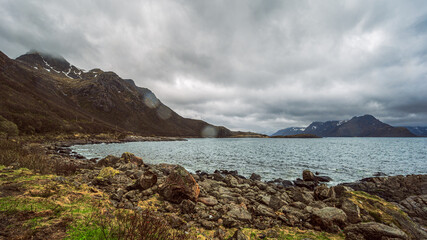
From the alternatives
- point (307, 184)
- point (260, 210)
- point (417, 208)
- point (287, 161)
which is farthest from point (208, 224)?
point (287, 161)

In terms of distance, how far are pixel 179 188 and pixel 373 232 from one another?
9.56m

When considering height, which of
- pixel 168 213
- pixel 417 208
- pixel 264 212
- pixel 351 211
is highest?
pixel 351 211

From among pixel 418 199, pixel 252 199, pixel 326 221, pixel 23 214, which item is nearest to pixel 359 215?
pixel 326 221

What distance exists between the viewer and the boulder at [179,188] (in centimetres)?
1029

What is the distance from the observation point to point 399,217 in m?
9.34

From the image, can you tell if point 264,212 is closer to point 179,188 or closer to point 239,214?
point 239,214

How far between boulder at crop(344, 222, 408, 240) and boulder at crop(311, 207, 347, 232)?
57 centimetres

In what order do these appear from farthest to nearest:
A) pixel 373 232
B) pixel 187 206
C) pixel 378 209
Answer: pixel 378 209, pixel 187 206, pixel 373 232

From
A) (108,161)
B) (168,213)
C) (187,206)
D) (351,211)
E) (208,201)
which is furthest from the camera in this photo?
(108,161)

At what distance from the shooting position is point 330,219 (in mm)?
8445

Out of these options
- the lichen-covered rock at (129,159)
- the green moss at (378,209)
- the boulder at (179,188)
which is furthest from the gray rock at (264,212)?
the lichen-covered rock at (129,159)

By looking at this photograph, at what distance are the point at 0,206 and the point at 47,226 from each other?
2.31 metres

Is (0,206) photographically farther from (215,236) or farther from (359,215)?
(359,215)

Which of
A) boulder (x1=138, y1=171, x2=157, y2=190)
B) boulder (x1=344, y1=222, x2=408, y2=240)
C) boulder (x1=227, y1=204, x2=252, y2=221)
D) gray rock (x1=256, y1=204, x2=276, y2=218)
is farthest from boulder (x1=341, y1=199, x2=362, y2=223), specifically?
boulder (x1=138, y1=171, x2=157, y2=190)
